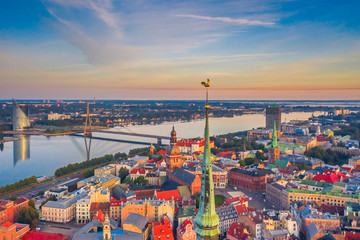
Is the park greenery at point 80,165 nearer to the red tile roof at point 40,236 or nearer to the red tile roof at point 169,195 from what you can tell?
the red tile roof at point 169,195

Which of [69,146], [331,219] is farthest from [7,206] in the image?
[69,146]

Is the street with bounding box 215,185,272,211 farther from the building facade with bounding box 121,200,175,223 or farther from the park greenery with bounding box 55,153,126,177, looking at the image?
the park greenery with bounding box 55,153,126,177

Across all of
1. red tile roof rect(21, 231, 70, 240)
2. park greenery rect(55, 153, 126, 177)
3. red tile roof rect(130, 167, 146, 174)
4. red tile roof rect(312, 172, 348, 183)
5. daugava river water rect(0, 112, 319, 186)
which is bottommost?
daugava river water rect(0, 112, 319, 186)

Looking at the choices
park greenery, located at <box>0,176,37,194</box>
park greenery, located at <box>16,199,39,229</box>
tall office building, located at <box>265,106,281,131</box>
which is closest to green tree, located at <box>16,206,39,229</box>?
park greenery, located at <box>16,199,39,229</box>

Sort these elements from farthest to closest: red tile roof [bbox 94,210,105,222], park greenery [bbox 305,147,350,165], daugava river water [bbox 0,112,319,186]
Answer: park greenery [bbox 305,147,350,165]
daugava river water [bbox 0,112,319,186]
red tile roof [bbox 94,210,105,222]

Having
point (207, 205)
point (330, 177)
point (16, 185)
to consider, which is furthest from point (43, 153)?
point (207, 205)

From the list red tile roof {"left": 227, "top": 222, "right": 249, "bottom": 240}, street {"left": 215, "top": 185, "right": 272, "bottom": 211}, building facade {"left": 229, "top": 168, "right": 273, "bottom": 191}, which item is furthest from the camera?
Answer: building facade {"left": 229, "top": 168, "right": 273, "bottom": 191}

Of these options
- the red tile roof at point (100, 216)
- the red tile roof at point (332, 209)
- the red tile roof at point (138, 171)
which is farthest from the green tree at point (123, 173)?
the red tile roof at point (332, 209)

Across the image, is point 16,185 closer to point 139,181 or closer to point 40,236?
point 139,181

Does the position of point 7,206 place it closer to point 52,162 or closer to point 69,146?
point 52,162
